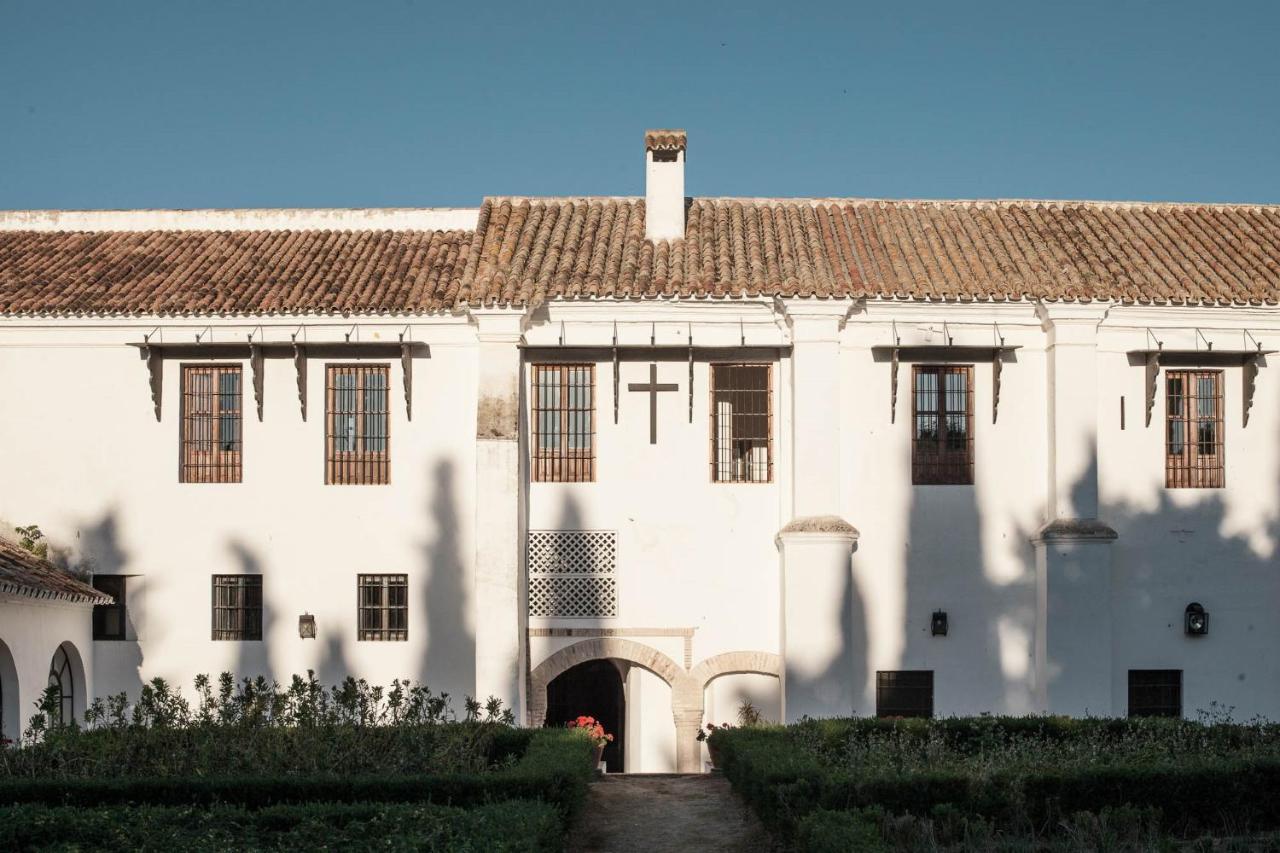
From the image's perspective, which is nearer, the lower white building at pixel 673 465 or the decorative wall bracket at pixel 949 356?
the lower white building at pixel 673 465

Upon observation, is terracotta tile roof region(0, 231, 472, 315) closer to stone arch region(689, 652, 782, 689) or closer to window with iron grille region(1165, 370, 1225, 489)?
stone arch region(689, 652, 782, 689)

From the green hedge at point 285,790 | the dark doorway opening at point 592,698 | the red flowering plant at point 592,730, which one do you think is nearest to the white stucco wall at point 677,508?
the red flowering plant at point 592,730

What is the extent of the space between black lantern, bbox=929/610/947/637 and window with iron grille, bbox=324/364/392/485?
24.0 feet

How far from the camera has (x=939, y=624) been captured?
755 inches

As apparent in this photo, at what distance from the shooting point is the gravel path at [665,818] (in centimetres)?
1395

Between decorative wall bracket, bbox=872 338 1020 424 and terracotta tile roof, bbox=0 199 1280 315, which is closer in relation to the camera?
terracotta tile roof, bbox=0 199 1280 315

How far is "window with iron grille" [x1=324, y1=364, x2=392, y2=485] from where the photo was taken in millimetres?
19750

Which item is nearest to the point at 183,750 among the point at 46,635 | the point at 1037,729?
the point at 46,635

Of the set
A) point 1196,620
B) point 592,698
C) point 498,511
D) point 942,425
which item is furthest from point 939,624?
point 592,698

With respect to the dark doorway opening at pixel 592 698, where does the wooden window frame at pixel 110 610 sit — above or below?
above

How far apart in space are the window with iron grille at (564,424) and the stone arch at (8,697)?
6701mm

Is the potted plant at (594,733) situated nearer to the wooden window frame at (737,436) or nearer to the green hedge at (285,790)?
the green hedge at (285,790)

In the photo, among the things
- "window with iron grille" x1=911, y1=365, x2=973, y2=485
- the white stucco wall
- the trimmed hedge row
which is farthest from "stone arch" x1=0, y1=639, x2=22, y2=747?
"window with iron grille" x1=911, y1=365, x2=973, y2=485

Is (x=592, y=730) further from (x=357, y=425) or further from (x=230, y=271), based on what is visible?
(x=230, y=271)
